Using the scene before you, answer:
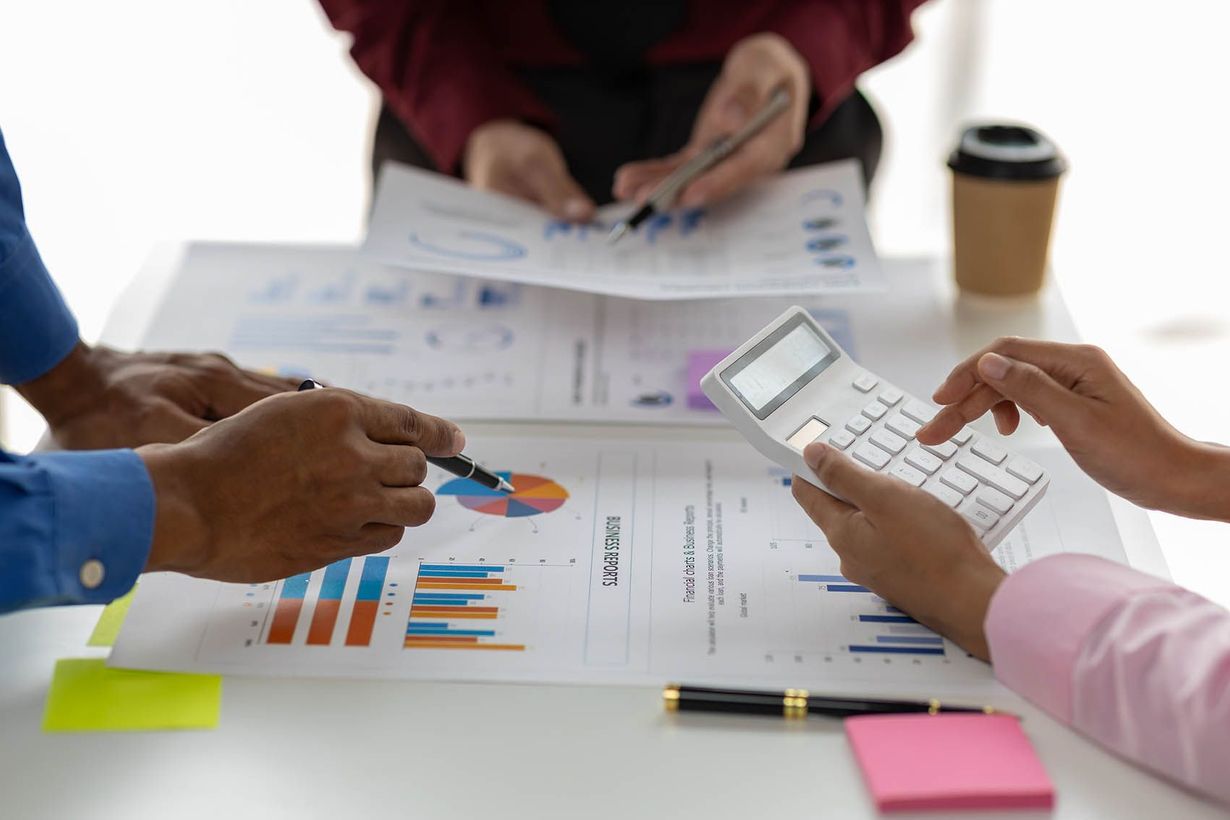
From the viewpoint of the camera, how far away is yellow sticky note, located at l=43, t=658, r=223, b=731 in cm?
66

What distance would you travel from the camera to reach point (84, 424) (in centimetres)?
Result: 87

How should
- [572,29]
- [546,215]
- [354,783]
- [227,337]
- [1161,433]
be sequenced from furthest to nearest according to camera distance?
[572,29]
[546,215]
[227,337]
[1161,433]
[354,783]

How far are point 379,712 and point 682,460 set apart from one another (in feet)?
1.01

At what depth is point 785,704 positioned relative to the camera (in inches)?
25.6

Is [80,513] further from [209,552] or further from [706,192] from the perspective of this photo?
[706,192]

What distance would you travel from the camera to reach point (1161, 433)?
761 millimetres

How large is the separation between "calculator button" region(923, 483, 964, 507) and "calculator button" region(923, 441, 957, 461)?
0.03 m

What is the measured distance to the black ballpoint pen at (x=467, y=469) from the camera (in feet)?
2.57

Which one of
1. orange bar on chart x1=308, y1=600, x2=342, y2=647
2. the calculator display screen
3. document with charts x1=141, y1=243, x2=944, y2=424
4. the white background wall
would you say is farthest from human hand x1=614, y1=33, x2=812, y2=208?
the white background wall

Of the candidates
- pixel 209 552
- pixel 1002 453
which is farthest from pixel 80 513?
pixel 1002 453

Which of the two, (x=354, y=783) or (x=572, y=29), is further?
(x=572, y=29)

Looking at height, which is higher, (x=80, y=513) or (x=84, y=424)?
(x=80, y=513)

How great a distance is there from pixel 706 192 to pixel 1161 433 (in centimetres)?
50

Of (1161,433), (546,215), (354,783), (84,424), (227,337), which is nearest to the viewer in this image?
(354,783)
